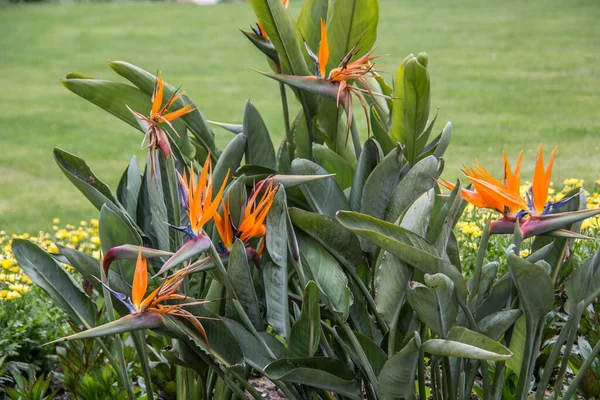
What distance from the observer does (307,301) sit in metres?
1.53

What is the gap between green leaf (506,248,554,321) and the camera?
144cm

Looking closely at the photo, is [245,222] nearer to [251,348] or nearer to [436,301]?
[251,348]

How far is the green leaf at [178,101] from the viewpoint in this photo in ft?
6.57

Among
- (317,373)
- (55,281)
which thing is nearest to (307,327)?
(317,373)

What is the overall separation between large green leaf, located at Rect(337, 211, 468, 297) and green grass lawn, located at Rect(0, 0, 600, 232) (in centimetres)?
407

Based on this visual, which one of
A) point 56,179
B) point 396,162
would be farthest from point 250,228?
point 56,179

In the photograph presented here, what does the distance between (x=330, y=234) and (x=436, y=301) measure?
281 millimetres

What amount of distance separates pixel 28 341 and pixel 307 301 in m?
1.49

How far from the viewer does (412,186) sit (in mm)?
1731

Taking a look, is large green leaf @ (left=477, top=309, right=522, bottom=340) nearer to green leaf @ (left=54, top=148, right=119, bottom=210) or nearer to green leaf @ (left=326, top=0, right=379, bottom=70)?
green leaf @ (left=326, top=0, right=379, bottom=70)

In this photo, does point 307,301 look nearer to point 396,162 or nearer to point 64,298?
point 396,162

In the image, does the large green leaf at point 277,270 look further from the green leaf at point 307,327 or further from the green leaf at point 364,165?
the green leaf at point 364,165

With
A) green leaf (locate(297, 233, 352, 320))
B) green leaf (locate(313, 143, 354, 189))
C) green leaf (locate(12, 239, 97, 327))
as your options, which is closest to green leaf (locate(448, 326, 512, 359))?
green leaf (locate(297, 233, 352, 320))

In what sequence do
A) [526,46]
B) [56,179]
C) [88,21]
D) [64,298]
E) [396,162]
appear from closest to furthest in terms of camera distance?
1. [396,162]
2. [64,298]
3. [56,179]
4. [526,46]
5. [88,21]
